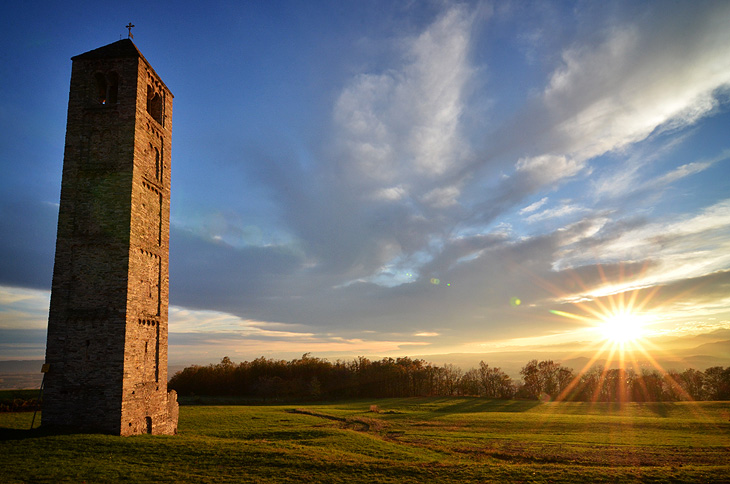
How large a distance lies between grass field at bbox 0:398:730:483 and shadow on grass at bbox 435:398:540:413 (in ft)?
65.7

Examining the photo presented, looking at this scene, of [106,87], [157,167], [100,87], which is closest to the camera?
[100,87]

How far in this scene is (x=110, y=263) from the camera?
92.5 feet

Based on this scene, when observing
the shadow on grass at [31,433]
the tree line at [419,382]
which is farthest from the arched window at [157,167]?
the tree line at [419,382]

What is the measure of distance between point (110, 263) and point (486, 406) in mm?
64866

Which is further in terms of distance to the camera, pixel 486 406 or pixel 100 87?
pixel 486 406

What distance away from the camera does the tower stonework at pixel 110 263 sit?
26734mm

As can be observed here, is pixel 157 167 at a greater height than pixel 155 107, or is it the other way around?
pixel 155 107

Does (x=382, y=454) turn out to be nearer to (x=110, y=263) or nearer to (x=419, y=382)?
(x=110, y=263)

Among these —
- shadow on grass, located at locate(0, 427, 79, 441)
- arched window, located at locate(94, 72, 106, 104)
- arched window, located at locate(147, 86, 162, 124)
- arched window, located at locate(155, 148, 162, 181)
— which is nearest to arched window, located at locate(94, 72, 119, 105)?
arched window, located at locate(94, 72, 106, 104)

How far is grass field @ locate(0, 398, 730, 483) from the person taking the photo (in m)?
20.1

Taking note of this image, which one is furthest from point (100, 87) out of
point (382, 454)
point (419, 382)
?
point (419, 382)

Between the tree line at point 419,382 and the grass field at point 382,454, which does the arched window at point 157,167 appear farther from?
the tree line at point 419,382

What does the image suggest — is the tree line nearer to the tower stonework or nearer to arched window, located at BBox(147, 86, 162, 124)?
the tower stonework

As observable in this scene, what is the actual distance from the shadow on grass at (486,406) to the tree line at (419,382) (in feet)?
47.0
